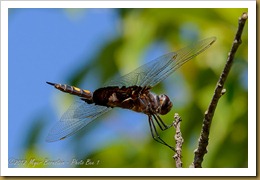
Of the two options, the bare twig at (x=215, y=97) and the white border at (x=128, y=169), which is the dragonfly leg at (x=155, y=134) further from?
the bare twig at (x=215, y=97)

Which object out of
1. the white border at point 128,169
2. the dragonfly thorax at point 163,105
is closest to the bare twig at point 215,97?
the dragonfly thorax at point 163,105

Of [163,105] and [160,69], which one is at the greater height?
[160,69]

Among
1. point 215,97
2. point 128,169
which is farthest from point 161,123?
point 215,97

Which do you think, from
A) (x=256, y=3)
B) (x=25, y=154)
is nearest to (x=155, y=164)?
(x=25, y=154)

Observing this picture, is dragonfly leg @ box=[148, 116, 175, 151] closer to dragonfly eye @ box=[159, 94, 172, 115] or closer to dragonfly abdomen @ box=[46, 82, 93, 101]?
dragonfly eye @ box=[159, 94, 172, 115]

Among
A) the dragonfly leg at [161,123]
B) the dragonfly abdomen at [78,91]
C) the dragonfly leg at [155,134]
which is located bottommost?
the dragonfly leg at [155,134]

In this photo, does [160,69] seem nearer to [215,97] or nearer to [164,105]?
[164,105]

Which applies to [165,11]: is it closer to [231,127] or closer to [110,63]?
[110,63]
